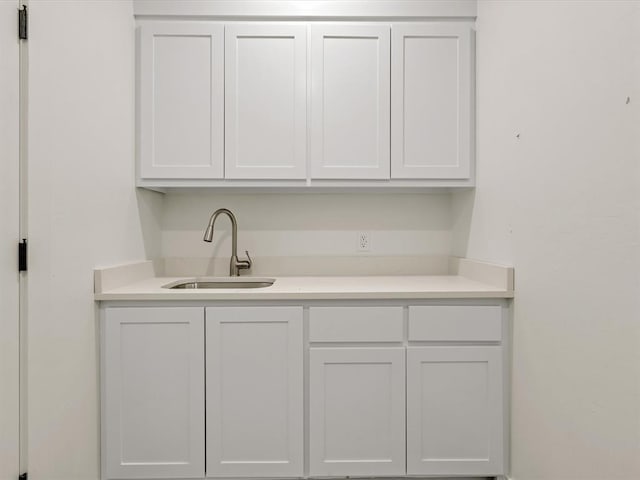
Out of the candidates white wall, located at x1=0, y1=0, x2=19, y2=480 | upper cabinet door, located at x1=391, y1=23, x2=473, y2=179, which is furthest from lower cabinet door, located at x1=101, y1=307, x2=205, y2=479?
upper cabinet door, located at x1=391, y1=23, x2=473, y2=179

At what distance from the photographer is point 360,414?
1.69 m

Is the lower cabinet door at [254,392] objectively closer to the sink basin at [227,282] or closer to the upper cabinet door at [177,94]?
the sink basin at [227,282]

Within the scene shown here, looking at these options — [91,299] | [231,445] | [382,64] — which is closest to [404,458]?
[231,445]

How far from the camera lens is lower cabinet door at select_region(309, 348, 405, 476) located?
168 centimetres

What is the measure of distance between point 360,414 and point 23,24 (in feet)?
5.62

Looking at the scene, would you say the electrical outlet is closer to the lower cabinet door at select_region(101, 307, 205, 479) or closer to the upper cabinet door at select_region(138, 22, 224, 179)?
the upper cabinet door at select_region(138, 22, 224, 179)

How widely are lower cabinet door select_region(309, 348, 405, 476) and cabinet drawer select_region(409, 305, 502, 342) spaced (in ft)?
0.48

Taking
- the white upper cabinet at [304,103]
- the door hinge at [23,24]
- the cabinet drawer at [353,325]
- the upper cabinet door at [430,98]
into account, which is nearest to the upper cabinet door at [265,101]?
the white upper cabinet at [304,103]

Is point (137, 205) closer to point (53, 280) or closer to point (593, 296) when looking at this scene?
point (53, 280)

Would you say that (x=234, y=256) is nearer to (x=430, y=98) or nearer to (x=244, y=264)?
(x=244, y=264)

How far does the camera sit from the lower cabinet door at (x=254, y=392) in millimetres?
1662

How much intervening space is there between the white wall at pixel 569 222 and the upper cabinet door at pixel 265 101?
86cm

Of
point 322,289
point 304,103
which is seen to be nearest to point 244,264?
point 322,289

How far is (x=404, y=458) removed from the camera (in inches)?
66.4
